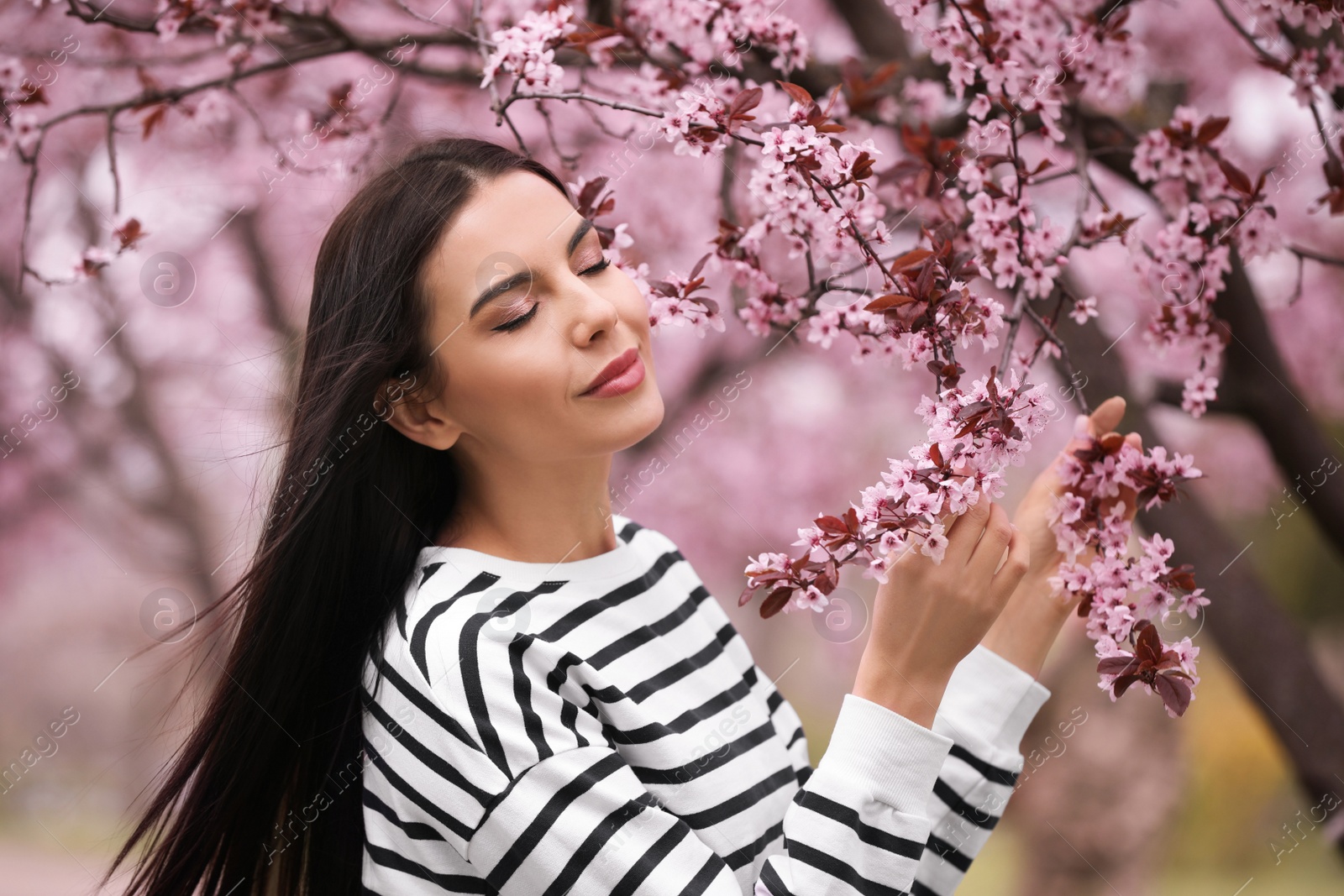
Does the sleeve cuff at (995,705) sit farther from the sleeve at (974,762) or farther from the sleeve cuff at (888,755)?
the sleeve cuff at (888,755)

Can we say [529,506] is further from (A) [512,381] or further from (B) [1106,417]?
(B) [1106,417]

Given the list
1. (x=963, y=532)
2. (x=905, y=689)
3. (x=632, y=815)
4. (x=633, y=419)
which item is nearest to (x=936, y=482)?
(x=963, y=532)

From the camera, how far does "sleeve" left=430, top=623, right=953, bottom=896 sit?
93 centimetres

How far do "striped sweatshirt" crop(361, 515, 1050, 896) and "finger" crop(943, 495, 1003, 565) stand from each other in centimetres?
18

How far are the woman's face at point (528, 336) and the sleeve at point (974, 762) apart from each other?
0.58 meters

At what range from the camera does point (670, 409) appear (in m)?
3.67

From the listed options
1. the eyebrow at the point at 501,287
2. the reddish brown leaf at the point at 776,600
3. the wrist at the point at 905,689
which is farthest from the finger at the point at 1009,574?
the eyebrow at the point at 501,287

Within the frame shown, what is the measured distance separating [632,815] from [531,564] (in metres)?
0.34

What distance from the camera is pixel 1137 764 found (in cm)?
424

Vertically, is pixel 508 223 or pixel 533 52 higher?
pixel 533 52

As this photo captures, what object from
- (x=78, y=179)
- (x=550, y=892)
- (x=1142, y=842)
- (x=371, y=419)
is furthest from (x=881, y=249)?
(x=1142, y=842)

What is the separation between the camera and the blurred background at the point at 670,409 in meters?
1.82

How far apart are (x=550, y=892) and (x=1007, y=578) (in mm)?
582

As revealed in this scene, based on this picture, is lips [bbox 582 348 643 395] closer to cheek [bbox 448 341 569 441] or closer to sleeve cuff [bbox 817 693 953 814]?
cheek [bbox 448 341 569 441]
